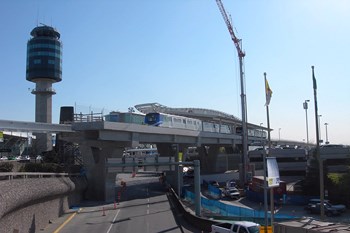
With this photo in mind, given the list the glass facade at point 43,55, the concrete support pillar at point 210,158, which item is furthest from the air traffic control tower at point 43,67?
the concrete support pillar at point 210,158

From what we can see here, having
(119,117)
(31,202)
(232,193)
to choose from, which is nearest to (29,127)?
(119,117)

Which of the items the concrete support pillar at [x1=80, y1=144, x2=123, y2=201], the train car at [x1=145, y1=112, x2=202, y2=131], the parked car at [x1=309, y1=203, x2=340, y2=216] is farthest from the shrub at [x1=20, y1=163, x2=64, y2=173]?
the parked car at [x1=309, y1=203, x2=340, y2=216]

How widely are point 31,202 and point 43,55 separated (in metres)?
111

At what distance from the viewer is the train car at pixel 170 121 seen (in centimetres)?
6725

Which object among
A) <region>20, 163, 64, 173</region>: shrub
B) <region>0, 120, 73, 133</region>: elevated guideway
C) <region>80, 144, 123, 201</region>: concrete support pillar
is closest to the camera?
<region>0, 120, 73, 133</region>: elevated guideway

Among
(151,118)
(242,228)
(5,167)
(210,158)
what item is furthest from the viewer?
(210,158)

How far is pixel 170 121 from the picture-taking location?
71875mm

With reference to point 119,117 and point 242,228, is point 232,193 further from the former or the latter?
point 242,228

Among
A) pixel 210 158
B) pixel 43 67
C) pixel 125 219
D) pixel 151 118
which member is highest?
pixel 43 67

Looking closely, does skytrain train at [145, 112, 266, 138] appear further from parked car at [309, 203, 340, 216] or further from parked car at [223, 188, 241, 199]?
parked car at [309, 203, 340, 216]

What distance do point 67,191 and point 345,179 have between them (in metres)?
36.3

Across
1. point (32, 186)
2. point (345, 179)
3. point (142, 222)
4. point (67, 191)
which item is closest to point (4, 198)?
point (32, 186)

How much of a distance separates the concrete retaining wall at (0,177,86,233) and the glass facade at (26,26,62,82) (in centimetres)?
9404

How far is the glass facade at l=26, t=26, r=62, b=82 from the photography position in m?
134
